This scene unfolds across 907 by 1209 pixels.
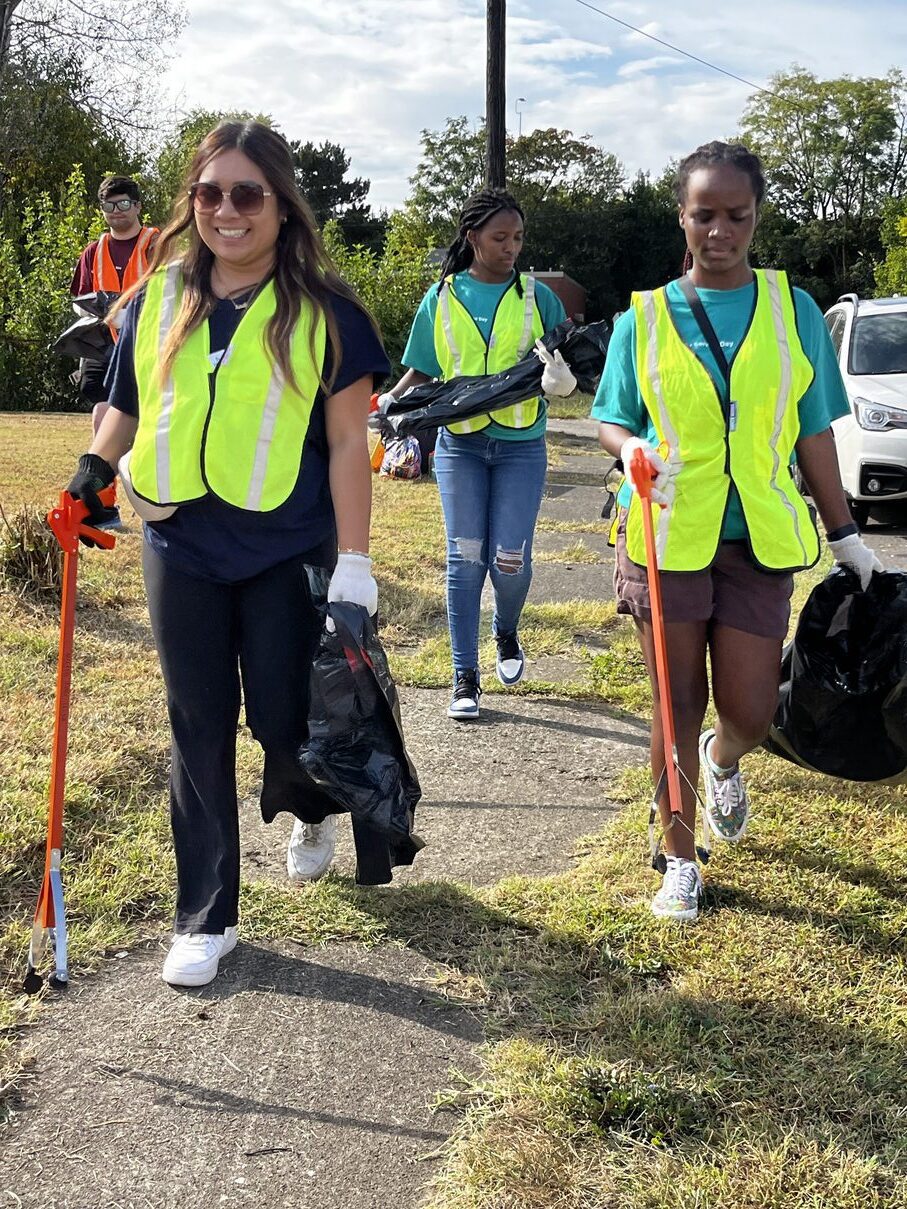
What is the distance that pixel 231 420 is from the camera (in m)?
2.75

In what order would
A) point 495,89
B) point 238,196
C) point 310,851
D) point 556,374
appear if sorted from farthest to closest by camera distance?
1. point 495,89
2. point 556,374
3. point 310,851
4. point 238,196

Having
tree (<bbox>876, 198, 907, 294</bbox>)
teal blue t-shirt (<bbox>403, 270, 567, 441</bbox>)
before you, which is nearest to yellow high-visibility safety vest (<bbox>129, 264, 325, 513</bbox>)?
teal blue t-shirt (<bbox>403, 270, 567, 441</bbox>)

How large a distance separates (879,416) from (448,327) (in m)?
5.83

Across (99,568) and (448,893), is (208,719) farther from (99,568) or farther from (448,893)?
(99,568)

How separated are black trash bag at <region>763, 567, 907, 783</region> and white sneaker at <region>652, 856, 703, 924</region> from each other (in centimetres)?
51

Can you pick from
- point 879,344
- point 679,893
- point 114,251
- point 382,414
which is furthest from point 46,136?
point 679,893

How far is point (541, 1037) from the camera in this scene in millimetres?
2639

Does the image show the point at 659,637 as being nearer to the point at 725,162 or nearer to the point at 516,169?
the point at 725,162

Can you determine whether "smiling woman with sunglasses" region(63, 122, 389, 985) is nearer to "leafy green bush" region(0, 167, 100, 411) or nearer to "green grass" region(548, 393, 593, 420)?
"green grass" region(548, 393, 593, 420)

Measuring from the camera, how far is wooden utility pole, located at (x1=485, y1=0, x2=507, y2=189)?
42.9 ft

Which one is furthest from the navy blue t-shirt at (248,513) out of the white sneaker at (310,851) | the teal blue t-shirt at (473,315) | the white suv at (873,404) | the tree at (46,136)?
the tree at (46,136)

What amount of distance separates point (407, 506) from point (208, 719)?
7.41 meters

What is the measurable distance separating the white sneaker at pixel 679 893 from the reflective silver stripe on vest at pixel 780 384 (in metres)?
0.87

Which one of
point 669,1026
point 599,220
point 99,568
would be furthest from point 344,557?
point 599,220
